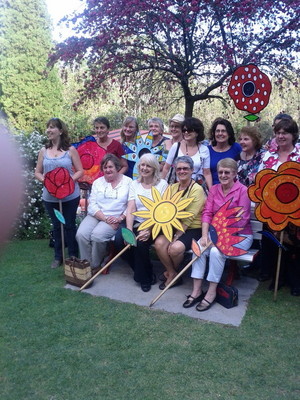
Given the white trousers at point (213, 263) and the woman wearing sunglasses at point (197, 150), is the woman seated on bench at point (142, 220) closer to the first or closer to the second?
the woman wearing sunglasses at point (197, 150)

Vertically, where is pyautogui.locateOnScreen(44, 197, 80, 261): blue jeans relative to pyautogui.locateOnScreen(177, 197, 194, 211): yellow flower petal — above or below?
below

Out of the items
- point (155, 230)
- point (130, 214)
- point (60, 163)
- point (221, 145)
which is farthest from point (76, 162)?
point (221, 145)

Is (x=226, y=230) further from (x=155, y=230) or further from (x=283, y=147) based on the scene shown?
(x=283, y=147)

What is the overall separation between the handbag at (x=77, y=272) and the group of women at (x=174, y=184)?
8.8 inches

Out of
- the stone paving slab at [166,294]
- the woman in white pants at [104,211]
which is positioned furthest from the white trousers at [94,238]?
the stone paving slab at [166,294]

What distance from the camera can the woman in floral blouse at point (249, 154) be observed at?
3.89 metres

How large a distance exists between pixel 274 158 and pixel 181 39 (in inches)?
114

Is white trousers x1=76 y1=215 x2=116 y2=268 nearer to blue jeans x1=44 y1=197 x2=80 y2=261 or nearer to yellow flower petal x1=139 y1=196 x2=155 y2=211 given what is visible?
blue jeans x1=44 y1=197 x2=80 y2=261

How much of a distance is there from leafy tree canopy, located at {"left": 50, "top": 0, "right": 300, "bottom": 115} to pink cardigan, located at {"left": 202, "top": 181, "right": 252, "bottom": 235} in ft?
7.80

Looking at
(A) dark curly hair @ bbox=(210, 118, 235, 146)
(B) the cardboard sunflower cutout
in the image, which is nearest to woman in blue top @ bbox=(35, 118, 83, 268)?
(B) the cardboard sunflower cutout

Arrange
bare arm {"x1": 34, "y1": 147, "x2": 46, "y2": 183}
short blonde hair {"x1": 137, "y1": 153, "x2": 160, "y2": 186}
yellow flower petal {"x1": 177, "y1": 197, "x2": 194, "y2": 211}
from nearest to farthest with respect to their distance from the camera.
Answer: yellow flower petal {"x1": 177, "y1": 197, "x2": 194, "y2": 211}
short blonde hair {"x1": 137, "y1": 153, "x2": 160, "y2": 186}
bare arm {"x1": 34, "y1": 147, "x2": 46, "y2": 183}

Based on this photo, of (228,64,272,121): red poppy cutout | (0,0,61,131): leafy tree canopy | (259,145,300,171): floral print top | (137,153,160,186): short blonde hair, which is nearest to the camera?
(259,145,300,171): floral print top

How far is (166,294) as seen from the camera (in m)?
3.71

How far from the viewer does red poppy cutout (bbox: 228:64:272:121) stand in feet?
14.5
